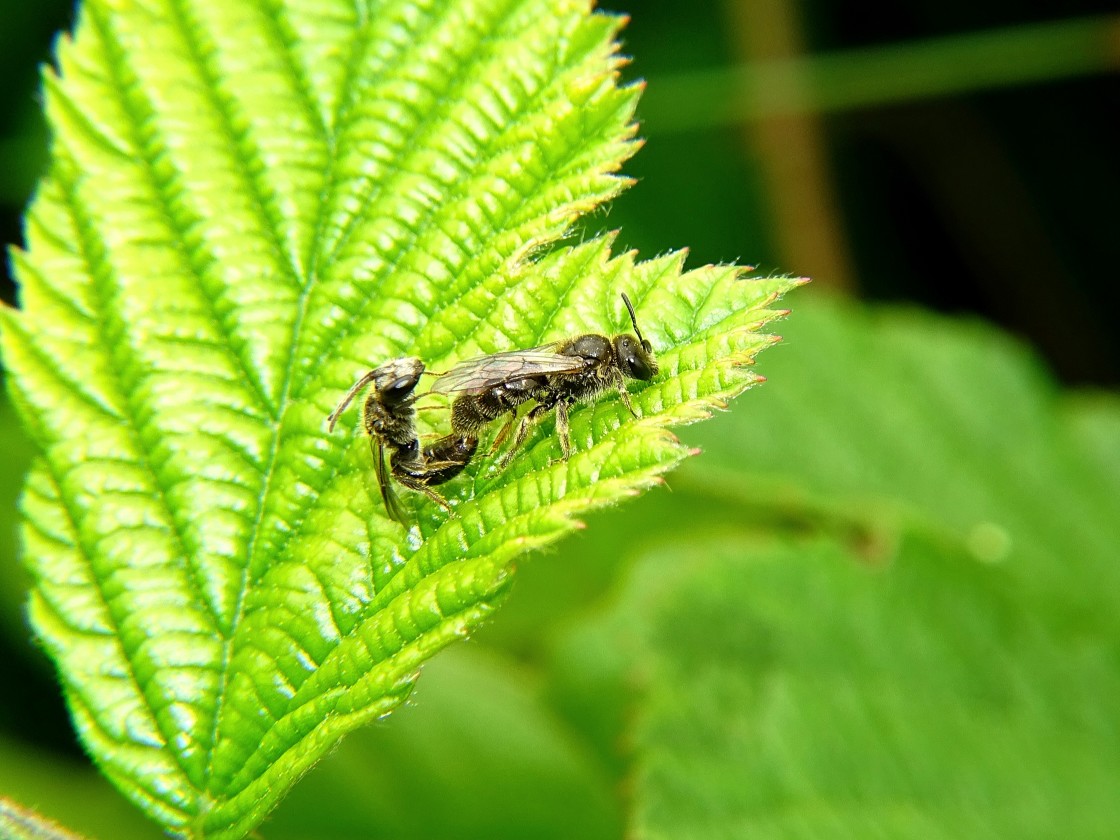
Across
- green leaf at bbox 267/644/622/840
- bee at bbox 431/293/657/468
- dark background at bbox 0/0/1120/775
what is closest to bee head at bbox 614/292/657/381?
bee at bbox 431/293/657/468

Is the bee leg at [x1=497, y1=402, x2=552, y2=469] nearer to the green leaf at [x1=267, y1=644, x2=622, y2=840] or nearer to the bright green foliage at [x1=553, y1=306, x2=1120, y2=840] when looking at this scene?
the bright green foliage at [x1=553, y1=306, x2=1120, y2=840]

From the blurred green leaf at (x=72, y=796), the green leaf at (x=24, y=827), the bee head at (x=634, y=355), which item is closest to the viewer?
the green leaf at (x=24, y=827)

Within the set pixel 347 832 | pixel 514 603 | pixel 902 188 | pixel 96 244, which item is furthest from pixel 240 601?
pixel 902 188

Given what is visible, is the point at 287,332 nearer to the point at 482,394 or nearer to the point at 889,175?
the point at 482,394

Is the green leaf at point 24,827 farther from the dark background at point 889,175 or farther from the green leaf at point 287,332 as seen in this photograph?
the dark background at point 889,175

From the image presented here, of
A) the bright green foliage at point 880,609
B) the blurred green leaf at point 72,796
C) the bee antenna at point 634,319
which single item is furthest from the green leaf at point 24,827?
the blurred green leaf at point 72,796

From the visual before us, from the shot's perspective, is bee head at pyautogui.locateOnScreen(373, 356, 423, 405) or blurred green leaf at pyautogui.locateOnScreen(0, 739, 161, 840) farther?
blurred green leaf at pyautogui.locateOnScreen(0, 739, 161, 840)

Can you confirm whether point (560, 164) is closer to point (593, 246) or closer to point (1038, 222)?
point (593, 246)
